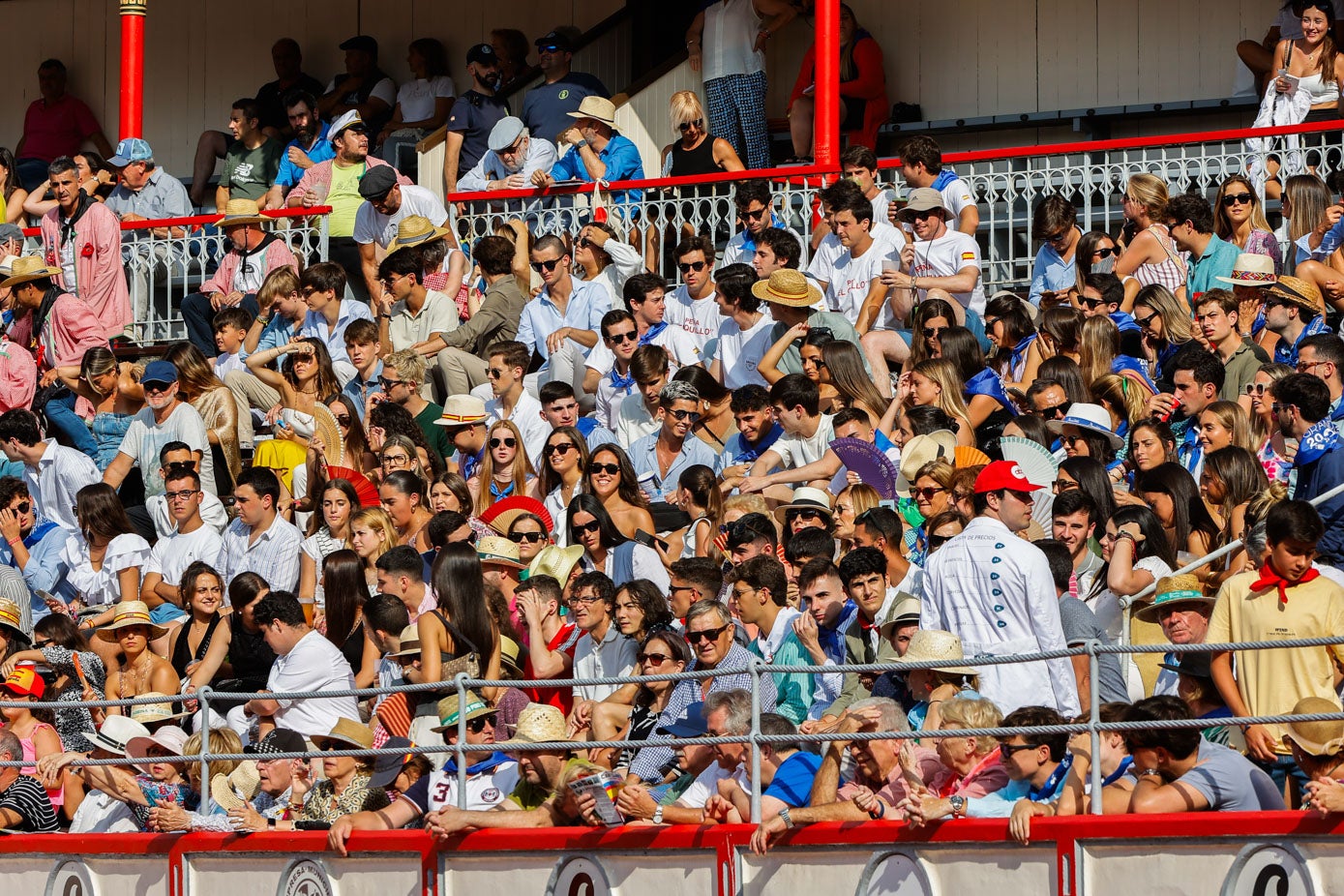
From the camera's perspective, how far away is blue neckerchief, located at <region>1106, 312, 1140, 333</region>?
524 inches

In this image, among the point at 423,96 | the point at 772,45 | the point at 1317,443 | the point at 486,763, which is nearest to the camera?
the point at 486,763

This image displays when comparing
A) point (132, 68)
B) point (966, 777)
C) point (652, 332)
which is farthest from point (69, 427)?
point (966, 777)

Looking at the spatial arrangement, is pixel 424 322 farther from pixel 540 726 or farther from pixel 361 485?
pixel 540 726

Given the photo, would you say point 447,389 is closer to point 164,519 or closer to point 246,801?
point 164,519

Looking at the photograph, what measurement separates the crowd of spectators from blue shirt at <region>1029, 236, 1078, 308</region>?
0.02m

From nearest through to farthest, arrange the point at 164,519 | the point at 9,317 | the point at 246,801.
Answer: the point at 246,801
the point at 164,519
the point at 9,317

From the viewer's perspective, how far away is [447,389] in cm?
1532

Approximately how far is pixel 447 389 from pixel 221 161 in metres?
7.83

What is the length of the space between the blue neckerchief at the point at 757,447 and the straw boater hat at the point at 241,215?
5.78 meters

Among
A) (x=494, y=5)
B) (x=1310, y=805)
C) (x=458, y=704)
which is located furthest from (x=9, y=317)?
(x=1310, y=805)

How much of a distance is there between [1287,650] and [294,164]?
1200cm

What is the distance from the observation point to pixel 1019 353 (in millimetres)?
13555

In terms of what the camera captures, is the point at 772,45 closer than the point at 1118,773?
No

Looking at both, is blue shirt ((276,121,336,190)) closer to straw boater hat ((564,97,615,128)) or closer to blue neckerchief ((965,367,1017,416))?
straw boater hat ((564,97,615,128))
